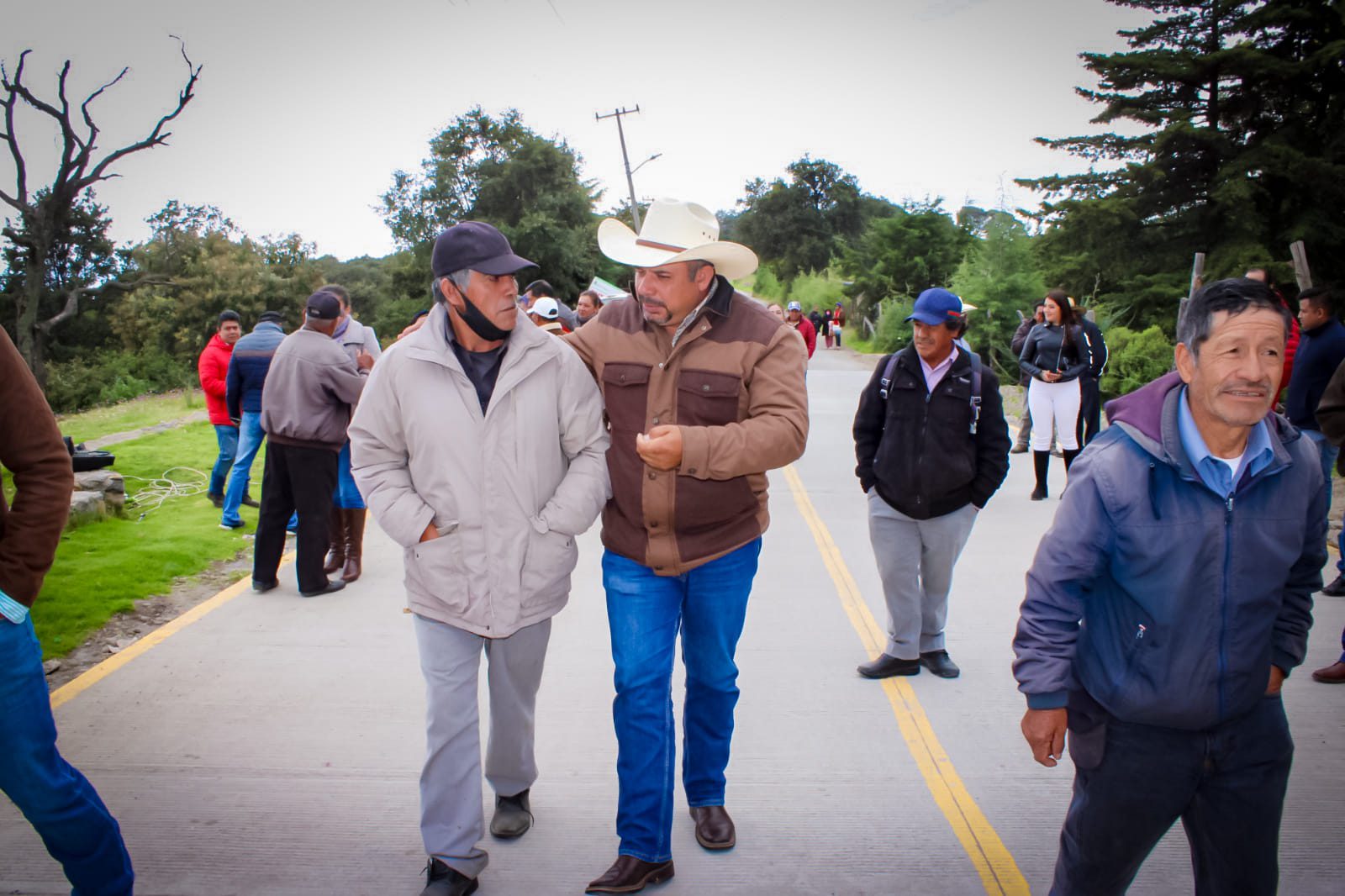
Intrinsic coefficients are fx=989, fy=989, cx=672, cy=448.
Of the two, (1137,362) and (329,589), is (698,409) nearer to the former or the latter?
(329,589)

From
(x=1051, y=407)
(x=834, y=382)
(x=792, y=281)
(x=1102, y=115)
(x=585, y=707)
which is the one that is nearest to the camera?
(x=585, y=707)

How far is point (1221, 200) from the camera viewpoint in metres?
22.3

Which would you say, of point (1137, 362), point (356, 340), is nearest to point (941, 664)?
point (356, 340)

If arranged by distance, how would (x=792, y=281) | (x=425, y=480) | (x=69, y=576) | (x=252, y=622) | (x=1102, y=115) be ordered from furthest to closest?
(x=792, y=281), (x=1102, y=115), (x=69, y=576), (x=252, y=622), (x=425, y=480)

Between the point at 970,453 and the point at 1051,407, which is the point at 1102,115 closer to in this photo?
the point at 1051,407

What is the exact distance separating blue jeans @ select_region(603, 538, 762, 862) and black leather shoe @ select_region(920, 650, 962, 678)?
2.10 m

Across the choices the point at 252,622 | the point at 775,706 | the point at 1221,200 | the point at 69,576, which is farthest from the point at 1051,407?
the point at 1221,200

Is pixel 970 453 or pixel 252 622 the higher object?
pixel 970 453

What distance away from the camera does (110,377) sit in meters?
44.9

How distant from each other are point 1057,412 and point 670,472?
7285 mm

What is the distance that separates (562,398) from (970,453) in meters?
2.45

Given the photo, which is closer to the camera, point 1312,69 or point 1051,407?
point 1051,407

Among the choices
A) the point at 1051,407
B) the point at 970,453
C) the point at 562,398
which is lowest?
the point at 1051,407

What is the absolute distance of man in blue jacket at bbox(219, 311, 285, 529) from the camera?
8180mm
